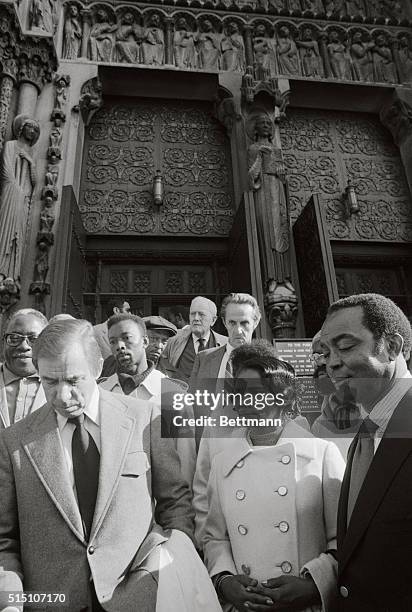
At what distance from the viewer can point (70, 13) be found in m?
10.0

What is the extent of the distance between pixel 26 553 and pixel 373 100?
11.0m

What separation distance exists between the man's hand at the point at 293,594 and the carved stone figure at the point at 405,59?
1105 cm

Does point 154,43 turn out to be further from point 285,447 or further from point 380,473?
point 380,473

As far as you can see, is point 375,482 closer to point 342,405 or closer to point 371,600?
point 371,600

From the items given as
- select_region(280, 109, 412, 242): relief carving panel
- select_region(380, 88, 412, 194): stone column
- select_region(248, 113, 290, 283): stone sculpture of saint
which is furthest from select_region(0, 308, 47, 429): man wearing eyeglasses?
select_region(380, 88, 412, 194): stone column

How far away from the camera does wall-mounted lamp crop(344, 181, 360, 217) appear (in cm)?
887

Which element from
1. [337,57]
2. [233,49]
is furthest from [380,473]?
[337,57]

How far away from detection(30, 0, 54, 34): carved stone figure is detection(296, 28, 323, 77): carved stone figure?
17.2 feet

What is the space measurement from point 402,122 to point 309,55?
2.55 m

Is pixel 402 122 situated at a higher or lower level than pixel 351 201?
higher

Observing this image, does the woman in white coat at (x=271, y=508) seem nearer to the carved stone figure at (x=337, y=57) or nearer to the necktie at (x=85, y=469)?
the necktie at (x=85, y=469)

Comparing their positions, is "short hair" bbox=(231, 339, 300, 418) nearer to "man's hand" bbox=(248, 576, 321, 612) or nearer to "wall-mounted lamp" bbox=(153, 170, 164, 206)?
"man's hand" bbox=(248, 576, 321, 612)

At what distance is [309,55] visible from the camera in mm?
10422

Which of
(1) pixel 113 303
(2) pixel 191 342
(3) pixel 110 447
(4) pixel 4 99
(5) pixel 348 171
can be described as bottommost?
(3) pixel 110 447
